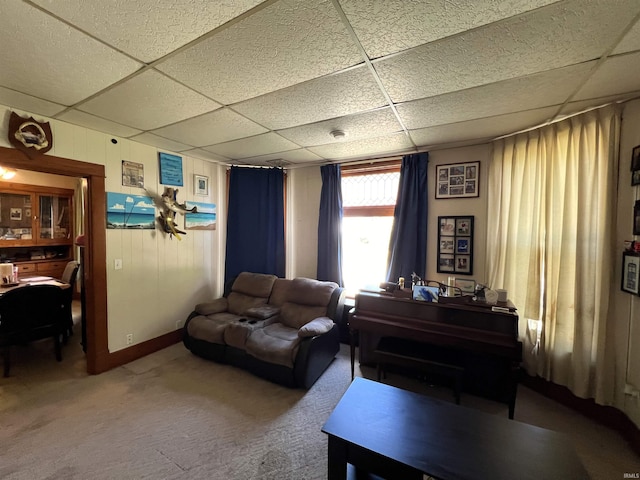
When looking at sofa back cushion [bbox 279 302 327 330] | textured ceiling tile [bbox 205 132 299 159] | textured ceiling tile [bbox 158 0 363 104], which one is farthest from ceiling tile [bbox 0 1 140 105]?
sofa back cushion [bbox 279 302 327 330]

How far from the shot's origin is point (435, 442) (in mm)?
1346

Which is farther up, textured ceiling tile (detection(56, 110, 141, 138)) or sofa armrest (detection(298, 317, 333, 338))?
textured ceiling tile (detection(56, 110, 141, 138))

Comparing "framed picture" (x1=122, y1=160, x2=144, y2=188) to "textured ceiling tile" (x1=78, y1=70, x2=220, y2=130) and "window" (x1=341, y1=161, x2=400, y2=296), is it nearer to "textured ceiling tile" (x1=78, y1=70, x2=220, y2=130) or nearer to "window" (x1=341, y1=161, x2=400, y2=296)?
"textured ceiling tile" (x1=78, y1=70, x2=220, y2=130)

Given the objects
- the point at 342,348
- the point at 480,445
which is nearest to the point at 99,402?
the point at 342,348

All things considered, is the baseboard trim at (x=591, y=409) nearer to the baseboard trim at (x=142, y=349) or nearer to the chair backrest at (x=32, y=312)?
the baseboard trim at (x=142, y=349)

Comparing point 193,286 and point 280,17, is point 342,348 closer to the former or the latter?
point 193,286

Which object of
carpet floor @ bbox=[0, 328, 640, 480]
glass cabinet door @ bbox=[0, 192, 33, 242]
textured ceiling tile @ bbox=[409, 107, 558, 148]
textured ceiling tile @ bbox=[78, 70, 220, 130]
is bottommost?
carpet floor @ bbox=[0, 328, 640, 480]

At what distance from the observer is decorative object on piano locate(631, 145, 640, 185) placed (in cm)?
Answer: 180

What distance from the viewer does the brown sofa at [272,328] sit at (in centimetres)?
247

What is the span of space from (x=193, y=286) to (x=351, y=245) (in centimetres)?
233

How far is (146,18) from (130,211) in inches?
91.9

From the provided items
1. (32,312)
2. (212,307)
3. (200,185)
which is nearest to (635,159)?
(212,307)

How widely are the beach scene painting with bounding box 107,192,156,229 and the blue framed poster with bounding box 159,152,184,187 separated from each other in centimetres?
33

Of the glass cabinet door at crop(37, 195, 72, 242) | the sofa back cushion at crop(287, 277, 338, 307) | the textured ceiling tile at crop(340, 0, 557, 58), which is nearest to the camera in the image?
the textured ceiling tile at crop(340, 0, 557, 58)
